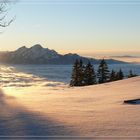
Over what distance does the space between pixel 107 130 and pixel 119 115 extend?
151 cm

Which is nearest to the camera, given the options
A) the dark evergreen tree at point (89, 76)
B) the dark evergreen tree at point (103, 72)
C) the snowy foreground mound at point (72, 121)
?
the snowy foreground mound at point (72, 121)

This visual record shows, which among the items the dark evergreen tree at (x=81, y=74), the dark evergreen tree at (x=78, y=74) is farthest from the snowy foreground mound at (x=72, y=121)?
the dark evergreen tree at (x=81, y=74)

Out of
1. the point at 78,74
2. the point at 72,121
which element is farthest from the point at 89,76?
the point at 72,121

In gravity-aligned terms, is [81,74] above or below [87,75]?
above

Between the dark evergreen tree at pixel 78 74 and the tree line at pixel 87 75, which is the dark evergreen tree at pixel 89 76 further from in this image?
the dark evergreen tree at pixel 78 74

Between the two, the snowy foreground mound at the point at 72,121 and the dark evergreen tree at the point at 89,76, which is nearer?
the snowy foreground mound at the point at 72,121

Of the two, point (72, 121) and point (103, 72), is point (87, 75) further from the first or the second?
point (72, 121)

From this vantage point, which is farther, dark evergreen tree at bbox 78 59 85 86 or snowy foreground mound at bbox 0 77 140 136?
dark evergreen tree at bbox 78 59 85 86

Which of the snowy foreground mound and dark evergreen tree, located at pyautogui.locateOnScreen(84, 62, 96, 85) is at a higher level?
the snowy foreground mound

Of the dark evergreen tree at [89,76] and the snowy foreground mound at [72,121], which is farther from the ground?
the snowy foreground mound at [72,121]

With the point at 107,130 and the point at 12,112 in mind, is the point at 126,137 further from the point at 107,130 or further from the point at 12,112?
the point at 12,112

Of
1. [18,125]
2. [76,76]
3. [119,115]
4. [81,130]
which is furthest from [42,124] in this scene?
[76,76]

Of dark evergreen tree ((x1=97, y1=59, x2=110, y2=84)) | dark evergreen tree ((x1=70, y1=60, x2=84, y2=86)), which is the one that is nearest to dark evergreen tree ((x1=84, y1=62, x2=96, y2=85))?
dark evergreen tree ((x1=70, y1=60, x2=84, y2=86))

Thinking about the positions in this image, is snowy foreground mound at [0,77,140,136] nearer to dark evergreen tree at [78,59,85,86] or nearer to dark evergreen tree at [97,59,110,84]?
dark evergreen tree at [78,59,85,86]
